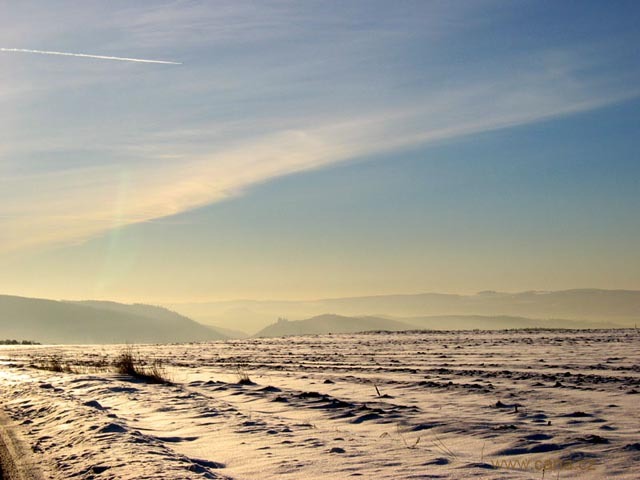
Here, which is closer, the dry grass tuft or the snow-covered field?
the snow-covered field

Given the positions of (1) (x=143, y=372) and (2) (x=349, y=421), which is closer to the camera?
(2) (x=349, y=421)

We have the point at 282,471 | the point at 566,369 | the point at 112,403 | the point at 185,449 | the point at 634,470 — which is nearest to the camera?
the point at 634,470

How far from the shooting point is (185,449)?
943cm

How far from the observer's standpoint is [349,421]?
11086mm

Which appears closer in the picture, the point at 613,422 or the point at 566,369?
the point at 613,422

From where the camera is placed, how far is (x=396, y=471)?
741 cm

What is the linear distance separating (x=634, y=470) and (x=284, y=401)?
773 cm

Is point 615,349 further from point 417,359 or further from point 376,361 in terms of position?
point 376,361

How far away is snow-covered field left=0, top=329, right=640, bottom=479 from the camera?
7.84m

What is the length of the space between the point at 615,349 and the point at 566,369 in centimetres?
669

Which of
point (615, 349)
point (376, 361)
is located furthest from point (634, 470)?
point (615, 349)

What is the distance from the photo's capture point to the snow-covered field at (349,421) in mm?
7836

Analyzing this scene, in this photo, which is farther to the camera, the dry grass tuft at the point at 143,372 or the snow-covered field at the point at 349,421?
the dry grass tuft at the point at 143,372

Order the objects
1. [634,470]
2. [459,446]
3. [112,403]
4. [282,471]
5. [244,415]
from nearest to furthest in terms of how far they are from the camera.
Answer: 1. [634,470]
2. [282,471]
3. [459,446]
4. [244,415]
5. [112,403]
